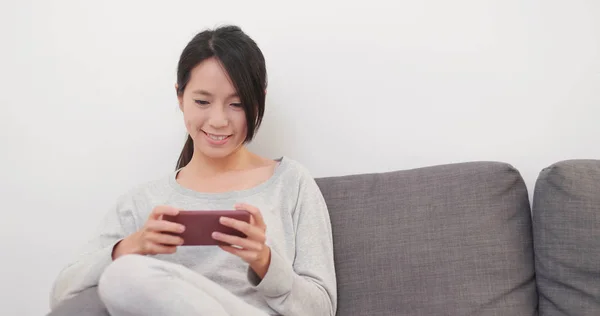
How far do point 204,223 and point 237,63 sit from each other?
0.50 meters

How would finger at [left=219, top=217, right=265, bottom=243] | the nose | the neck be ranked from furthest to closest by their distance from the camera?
1. the neck
2. the nose
3. finger at [left=219, top=217, right=265, bottom=243]

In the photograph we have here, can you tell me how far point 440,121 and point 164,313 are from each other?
1070mm

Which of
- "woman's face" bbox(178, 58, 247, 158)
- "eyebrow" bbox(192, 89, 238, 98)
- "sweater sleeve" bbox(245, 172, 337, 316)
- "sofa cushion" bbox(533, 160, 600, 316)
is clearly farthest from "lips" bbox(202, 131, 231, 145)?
"sofa cushion" bbox(533, 160, 600, 316)

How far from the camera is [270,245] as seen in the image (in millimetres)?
1672

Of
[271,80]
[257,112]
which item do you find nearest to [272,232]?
[257,112]

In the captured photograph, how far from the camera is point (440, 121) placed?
200 centimetres

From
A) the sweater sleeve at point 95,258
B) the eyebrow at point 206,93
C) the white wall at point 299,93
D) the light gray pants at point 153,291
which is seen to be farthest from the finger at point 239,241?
the white wall at point 299,93

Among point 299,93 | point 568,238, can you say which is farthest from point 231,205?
point 568,238

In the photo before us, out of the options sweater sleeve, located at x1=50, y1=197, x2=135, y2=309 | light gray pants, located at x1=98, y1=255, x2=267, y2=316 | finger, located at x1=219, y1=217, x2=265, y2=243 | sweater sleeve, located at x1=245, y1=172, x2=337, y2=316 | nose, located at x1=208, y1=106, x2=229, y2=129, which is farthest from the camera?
nose, located at x1=208, y1=106, x2=229, y2=129

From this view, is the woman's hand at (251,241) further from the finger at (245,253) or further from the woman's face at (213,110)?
the woman's face at (213,110)

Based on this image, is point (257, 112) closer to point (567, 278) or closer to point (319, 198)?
point (319, 198)

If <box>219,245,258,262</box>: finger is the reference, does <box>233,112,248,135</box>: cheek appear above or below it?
above

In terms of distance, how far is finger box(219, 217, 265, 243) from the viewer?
137 centimetres

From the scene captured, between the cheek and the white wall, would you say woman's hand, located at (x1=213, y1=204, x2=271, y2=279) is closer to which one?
the cheek
